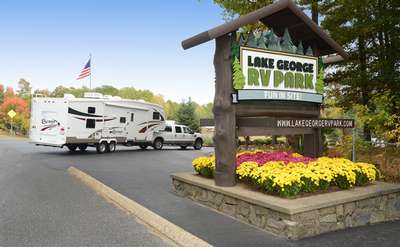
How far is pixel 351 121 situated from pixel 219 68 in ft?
11.8

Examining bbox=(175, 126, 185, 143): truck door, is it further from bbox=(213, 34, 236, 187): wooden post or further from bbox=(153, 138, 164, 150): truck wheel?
bbox=(213, 34, 236, 187): wooden post

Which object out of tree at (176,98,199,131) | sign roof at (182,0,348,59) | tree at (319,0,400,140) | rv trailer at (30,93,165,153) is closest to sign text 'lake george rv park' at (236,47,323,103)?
sign roof at (182,0,348,59)

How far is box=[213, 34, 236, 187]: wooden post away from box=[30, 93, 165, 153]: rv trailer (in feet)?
51.8

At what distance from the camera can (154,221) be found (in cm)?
710

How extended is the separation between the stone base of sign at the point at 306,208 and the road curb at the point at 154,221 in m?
1.30

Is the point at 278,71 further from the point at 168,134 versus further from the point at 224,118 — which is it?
the point at 168,134

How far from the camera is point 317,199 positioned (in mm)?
6738

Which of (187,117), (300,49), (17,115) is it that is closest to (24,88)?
(17,115)

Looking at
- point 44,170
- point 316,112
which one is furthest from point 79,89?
point 316,112

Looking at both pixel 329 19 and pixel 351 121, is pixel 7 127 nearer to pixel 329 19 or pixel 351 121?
pixel 329 19

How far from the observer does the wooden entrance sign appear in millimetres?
8297

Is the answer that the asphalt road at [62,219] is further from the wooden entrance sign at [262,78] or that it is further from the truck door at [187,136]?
the truck door at [187,136]

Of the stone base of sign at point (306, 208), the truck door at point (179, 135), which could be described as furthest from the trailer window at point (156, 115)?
the stone base of sign at point (306, 208)

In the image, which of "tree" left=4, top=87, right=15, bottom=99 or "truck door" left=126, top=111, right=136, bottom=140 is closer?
"truck door" left=126, top=111, right=136, bottom=140
